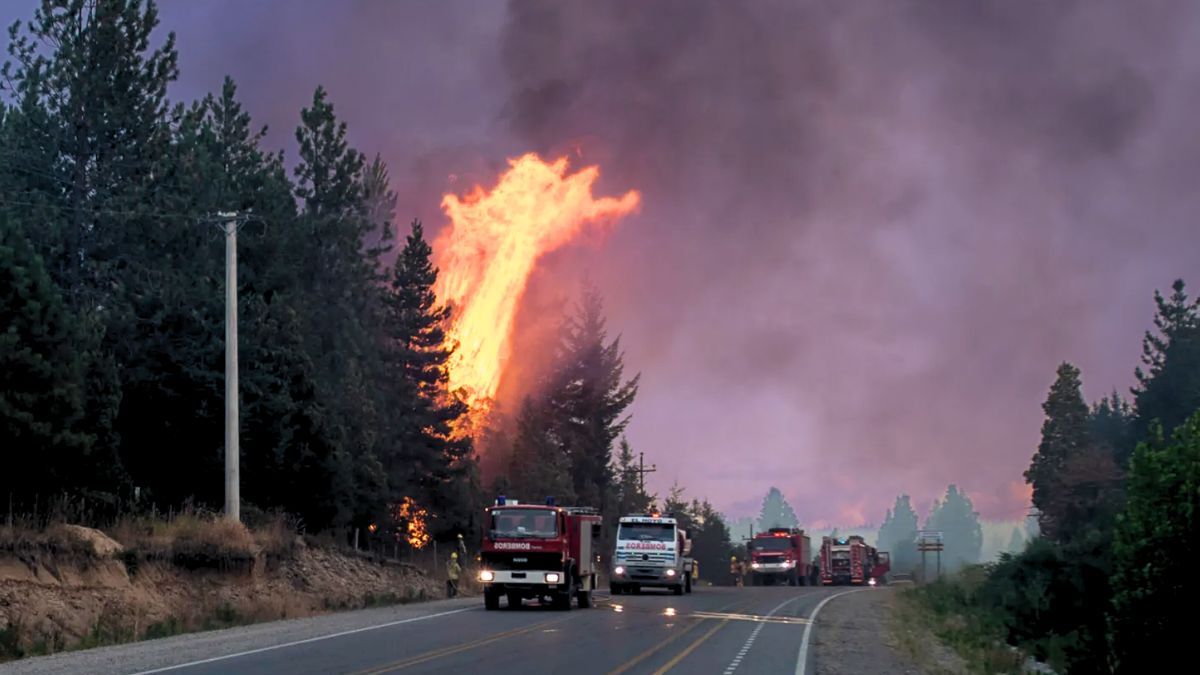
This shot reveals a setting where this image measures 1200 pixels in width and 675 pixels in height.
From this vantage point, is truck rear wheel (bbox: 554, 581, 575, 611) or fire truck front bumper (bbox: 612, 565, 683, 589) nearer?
truck rear wheel (bbox: 554, 581, 575, 611)

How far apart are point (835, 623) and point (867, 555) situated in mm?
63220

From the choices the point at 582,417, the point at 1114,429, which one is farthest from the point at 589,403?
the point at 1114,429

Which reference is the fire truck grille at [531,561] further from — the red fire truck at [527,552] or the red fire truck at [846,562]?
the red fire truck at [846,562]

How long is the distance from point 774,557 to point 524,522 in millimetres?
44013

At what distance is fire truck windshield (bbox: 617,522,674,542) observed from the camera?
50062 mm

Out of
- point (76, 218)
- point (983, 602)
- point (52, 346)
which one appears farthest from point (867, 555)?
point (52, 346)

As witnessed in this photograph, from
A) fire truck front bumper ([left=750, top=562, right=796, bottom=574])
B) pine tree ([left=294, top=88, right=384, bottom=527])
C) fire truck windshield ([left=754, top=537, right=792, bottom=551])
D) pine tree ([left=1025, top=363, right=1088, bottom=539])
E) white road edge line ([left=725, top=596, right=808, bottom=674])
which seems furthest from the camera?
pine tree ([left=1025, top=363, right=1088, bottom=539])

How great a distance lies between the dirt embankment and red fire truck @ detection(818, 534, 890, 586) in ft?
168

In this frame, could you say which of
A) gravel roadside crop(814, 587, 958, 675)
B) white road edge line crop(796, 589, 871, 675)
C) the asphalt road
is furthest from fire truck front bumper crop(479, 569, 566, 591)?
gravel roadside crop(814, 587, 958, 675)

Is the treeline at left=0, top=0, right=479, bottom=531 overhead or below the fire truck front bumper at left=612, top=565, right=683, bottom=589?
overhead

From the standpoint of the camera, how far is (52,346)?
3441 centimetres

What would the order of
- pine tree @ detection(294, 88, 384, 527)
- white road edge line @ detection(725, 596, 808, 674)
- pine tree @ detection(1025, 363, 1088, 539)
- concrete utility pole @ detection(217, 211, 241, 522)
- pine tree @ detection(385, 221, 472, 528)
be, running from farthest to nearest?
pine tree @ detection(1025, 363, 1088, 539) < pine tree @ detection(385, 221, 472, 528) < pine tree @ detection(294, 88, 384, 527) < concrete utility pole @ detection(217, 211, 241, 522) < white road edge line @ detection(725, 596, 808, 674)

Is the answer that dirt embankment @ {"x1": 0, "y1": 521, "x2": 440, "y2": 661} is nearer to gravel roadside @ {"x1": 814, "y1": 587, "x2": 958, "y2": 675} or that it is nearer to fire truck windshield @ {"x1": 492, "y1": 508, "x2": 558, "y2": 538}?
A: fire truck windshield @ {"x1": 492, "y1": 508, "x2": 558, "y2": 538}

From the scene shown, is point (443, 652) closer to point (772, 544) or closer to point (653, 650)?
point (653, 650)
